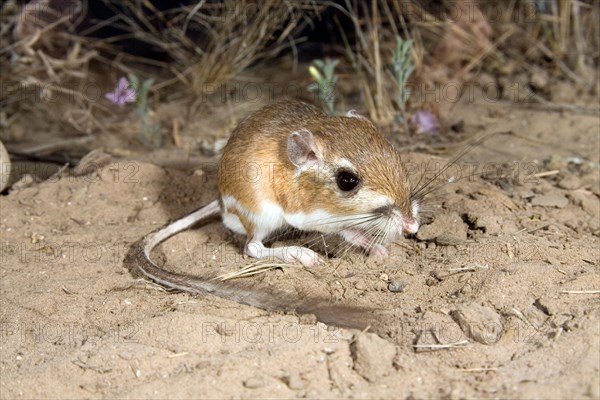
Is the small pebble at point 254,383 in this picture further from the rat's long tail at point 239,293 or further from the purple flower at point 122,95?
the purple flower at point 122,95

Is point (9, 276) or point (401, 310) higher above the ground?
point (401, 310)

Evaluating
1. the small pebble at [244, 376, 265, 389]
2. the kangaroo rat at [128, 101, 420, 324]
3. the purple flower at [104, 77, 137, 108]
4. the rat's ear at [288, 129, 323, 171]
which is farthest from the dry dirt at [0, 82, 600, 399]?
the purple flower at [104, 77, 137, 108]

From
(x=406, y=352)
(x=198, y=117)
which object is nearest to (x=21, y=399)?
(x=406, y=352)

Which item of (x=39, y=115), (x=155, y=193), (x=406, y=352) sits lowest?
(x=39, y=115)

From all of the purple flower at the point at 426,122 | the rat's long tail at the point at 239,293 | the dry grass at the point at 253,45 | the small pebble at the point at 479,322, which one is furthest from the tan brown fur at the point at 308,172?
the dry grass at the point at 253,45

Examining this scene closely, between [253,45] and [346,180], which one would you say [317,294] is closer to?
[346,180]

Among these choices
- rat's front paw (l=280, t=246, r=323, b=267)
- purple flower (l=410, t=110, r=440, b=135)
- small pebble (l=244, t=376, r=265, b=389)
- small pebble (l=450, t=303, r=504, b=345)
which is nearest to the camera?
small pebble (l=244, t=376, r=265, b=389)

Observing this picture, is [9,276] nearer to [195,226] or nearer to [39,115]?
[195,226]

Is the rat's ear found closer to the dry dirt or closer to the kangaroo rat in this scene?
the kangaroo rat

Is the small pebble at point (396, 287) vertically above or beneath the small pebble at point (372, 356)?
beneath
